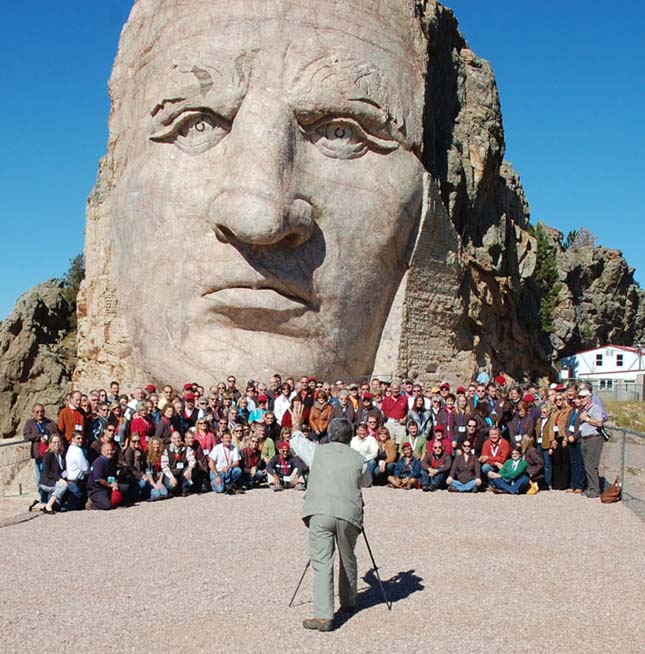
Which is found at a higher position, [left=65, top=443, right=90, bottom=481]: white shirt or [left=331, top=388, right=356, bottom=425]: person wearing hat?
[left=331, top=388, right=356, bottom=425]: person wearing hat

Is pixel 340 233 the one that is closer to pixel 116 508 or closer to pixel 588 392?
pixel 588 392

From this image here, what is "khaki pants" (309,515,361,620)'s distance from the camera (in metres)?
5.62

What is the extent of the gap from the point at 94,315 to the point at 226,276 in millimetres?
4110

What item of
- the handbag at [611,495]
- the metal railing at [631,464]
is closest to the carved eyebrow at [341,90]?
the metal railing at [631,464]

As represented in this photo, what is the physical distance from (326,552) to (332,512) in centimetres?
26

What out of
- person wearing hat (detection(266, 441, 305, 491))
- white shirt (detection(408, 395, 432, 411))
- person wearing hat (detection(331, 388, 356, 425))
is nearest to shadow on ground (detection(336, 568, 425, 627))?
person wearing hat (detection(266, 441, 305, 491))

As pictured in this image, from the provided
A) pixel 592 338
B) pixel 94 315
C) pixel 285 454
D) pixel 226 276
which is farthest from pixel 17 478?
pixel 592 338

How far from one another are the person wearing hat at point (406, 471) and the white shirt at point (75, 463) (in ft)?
12.6

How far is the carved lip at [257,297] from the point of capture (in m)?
14.1

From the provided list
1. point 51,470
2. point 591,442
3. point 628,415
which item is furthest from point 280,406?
point 628,415

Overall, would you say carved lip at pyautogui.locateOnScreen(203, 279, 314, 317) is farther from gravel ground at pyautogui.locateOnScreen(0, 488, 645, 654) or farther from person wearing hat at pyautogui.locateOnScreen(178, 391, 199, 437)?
gravel ground at pyautogui.locateOnScreen(0, 488, 645, 654)

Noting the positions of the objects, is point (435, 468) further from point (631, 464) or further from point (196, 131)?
point (196, 131)

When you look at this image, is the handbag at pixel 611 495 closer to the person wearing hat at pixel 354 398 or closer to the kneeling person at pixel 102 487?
the person wearing hat at pixel 354 398

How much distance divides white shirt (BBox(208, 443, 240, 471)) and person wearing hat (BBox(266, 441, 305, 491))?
503mm
